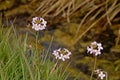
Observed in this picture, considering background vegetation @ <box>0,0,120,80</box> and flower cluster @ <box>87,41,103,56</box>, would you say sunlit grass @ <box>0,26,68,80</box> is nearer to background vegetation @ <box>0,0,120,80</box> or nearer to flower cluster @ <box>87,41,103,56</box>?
flower cluster @ <box>87,41,103,56</box>

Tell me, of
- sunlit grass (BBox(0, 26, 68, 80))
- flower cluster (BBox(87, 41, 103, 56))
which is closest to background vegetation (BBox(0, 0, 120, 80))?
sunlit grass (BBox(0, 26, 68, 80))

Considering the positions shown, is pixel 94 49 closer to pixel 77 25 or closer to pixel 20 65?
pixel 20 65

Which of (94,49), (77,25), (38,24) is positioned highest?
(38,24)

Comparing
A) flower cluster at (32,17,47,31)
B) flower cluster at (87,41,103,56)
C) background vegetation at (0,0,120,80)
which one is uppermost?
flower cluster at (32,17,47,31)

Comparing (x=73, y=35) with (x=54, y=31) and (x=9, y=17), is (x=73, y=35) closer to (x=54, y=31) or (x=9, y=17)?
(x=54, y=31)

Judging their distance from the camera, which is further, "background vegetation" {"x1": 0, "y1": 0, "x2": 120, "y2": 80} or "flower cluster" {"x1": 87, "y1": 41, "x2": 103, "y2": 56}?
"background vegetation" {"x1": 0, "y1": 0, "x2": 120, "y2": 80}

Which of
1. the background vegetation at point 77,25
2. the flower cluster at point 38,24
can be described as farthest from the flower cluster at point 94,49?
the background vegetation at point 77,25

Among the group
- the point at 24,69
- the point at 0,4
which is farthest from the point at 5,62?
the point at 0,4

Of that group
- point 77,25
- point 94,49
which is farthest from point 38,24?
point 77,25

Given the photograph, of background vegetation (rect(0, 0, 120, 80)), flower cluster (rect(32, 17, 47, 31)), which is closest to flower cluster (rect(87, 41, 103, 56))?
Result: flower cluster (rect(32, 17, 47, 31))

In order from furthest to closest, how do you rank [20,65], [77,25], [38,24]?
[77,25] < [20,65] < [38,24]

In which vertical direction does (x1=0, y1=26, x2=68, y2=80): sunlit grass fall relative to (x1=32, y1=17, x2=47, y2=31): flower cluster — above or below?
below
